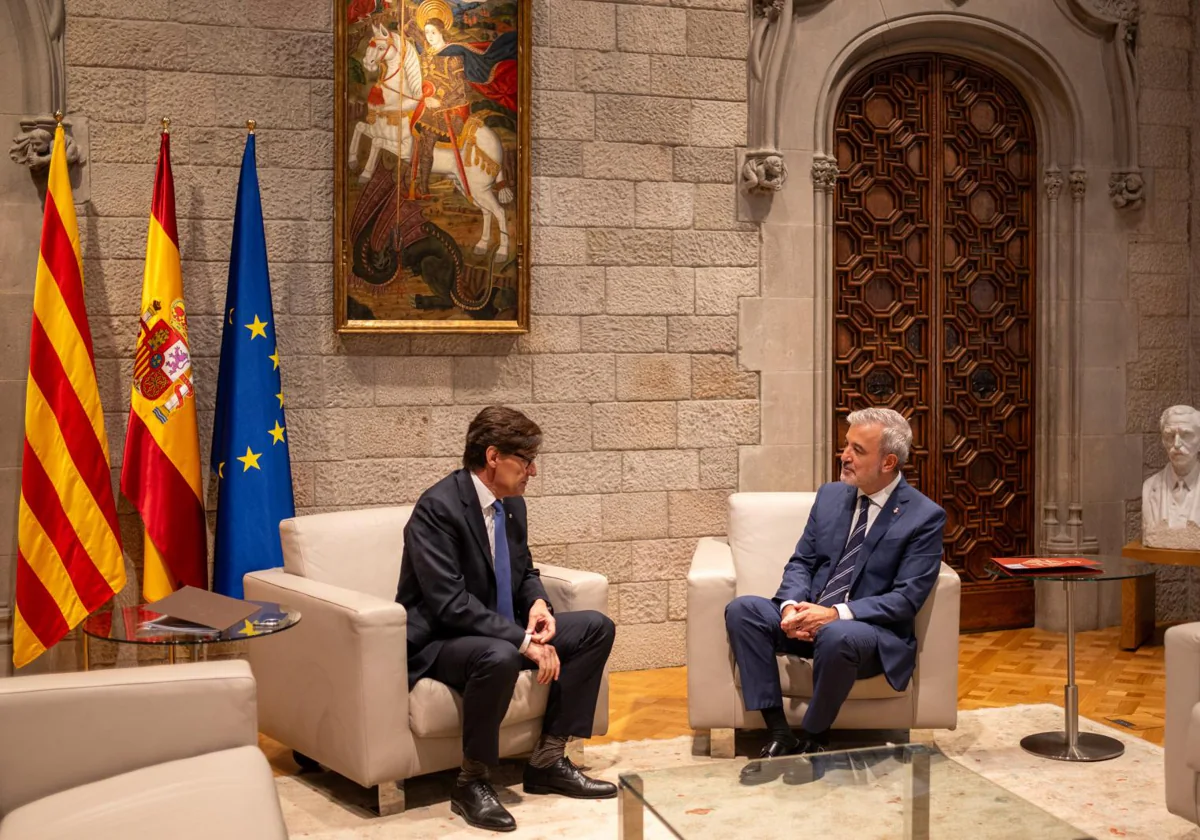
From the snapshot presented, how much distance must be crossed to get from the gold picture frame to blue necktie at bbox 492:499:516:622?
58.1 inches

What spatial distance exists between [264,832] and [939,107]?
199 inches

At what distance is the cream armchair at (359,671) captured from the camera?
3762 millimetres

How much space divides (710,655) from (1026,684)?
6.01ft

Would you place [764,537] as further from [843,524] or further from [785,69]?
[785,69]

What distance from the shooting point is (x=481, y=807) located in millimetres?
3711

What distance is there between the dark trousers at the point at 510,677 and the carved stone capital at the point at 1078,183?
3727 millimetres

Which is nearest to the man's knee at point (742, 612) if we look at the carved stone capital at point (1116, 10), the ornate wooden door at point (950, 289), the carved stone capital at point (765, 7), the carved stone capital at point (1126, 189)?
the ornate wooden door at point (950, 289)

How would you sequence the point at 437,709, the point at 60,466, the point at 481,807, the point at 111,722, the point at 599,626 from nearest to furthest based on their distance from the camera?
the point at 111,722, the point at 481,807, the point at 437,709, the point at 599,626, the point at 60,466

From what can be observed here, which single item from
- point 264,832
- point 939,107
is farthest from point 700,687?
point 939,107

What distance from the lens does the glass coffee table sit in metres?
2.85

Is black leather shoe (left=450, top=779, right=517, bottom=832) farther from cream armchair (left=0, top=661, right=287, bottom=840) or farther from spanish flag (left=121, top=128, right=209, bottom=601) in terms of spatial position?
spanish flag (left=121, top=128, right=209, bottom=601)

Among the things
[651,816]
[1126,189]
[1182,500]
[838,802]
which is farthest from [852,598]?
[1126,189]

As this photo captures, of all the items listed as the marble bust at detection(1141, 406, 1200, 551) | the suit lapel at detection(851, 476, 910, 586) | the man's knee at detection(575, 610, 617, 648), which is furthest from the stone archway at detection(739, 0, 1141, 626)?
the man's knee at detection(575, 610, 617, 648)

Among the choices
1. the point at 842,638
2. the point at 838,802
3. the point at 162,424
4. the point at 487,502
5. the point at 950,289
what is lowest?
the point at 838,802
